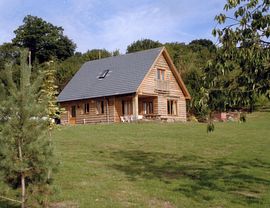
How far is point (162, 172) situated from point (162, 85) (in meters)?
29.6

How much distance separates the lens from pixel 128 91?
128 feet

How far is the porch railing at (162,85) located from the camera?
137 ft

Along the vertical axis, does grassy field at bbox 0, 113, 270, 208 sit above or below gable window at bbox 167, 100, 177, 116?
below

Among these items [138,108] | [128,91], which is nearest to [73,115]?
[138,108]

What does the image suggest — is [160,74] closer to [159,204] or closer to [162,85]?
[162,85]

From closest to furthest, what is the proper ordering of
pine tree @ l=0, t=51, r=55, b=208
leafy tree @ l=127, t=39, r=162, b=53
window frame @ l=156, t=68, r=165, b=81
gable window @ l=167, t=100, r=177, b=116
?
pine tree @ l=0, t=51, r=55, b=208 → window frame @ l=156, t=68, r=165, b=81 → gable window @ l=167, t=100, r=177, b=116 → leafy tree @ l=127, t=39, r=162, b=53

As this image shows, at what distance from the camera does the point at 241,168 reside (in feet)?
45.7

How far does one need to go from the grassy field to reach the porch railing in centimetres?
1981

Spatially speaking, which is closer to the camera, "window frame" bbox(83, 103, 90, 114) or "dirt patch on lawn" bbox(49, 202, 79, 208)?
"dirt patch on lawn" bbox(49, 202, 79, 208)

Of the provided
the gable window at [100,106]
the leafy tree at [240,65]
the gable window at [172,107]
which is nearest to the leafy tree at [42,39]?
the gable window at [100,106]

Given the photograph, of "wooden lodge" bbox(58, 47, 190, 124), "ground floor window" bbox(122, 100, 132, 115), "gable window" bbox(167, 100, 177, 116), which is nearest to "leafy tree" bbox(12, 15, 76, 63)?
"wooden lodge" bbox(58, 47, 190, 124)

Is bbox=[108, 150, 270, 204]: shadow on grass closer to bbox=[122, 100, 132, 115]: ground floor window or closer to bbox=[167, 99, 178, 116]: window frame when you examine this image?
bbox=[122, 100, 132, 115]: ground floor window

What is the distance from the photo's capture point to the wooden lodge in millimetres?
40031

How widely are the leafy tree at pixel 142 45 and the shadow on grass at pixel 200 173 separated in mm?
55064
